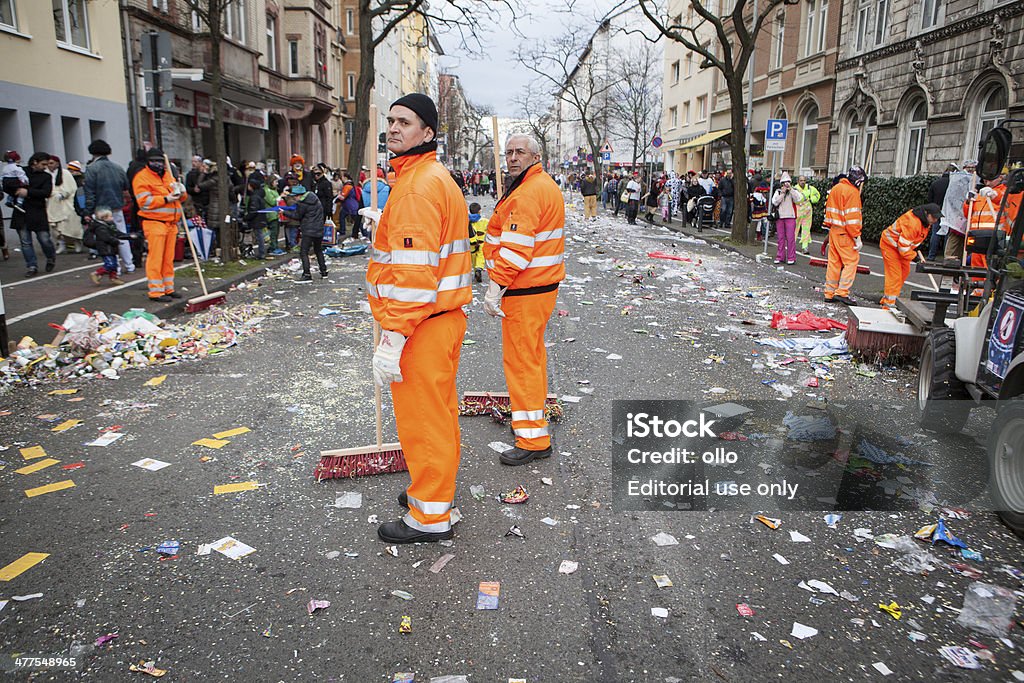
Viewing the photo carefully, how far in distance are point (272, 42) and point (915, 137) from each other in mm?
25400

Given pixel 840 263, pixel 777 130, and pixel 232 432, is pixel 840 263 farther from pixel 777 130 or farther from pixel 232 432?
pixel 232 432

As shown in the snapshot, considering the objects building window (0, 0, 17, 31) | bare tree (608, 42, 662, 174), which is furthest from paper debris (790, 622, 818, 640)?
bare tree (608, 42, 662, 174)

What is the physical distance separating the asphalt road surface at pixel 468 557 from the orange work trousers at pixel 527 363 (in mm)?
254

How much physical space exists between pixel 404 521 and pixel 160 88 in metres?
9.42

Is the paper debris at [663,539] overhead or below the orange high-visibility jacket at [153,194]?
below

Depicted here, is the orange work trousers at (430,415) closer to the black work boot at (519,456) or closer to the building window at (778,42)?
the black work boot at (519,456)

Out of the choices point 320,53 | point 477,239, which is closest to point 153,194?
point 477,239

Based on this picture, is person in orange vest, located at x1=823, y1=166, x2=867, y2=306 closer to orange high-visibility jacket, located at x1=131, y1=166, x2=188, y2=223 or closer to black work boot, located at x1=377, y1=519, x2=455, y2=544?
black work boot, located at x1=377, y1=519, x2=455, y2=544

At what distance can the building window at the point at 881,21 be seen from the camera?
22156 mm

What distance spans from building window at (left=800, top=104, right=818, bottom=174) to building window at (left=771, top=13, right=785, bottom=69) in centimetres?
373

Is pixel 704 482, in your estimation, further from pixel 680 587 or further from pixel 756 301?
pixel 756 301

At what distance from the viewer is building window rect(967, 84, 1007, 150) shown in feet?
55.7

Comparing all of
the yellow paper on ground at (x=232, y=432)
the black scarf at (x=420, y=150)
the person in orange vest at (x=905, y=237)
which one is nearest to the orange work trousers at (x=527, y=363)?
the black scarf at (x=420, y=150)

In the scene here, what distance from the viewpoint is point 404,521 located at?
148 inches
